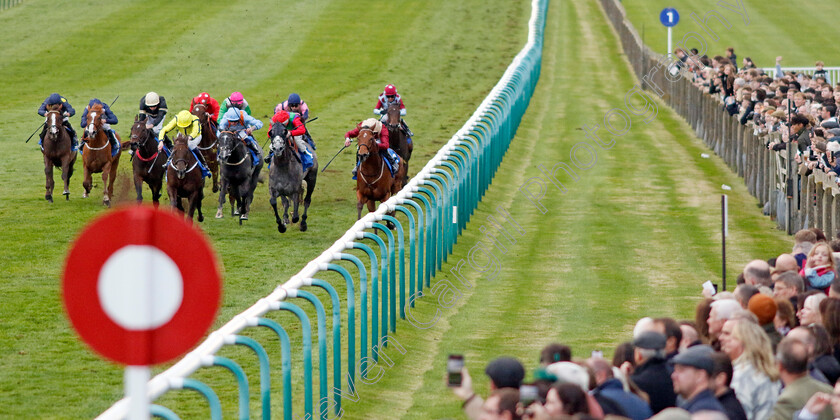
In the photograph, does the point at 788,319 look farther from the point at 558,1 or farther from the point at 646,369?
the point at 558,1

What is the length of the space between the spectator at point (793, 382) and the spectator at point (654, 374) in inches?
19.4

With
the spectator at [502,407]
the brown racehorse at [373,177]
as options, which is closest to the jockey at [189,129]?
the brown racehorse at [373,177]

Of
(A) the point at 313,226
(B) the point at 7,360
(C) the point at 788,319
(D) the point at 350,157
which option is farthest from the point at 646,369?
(D) the point at 350,157

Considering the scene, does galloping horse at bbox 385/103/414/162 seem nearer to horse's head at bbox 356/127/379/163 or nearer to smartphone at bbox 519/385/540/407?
horse's head at bbox 356/127/379/163

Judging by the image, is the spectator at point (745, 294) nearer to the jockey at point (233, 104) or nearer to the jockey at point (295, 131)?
the jockey at point (295, 131)

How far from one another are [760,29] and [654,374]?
4074cm

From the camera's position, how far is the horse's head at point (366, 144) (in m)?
16.0

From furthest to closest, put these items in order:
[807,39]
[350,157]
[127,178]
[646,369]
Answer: [807,39]
[350,157]
[127,178]
[646,369]

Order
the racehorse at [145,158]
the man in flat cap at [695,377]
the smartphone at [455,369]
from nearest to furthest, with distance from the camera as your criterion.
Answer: the smartphone at [455,369] → the man in flat cap at [695,377] → the racehorse at [145,158]

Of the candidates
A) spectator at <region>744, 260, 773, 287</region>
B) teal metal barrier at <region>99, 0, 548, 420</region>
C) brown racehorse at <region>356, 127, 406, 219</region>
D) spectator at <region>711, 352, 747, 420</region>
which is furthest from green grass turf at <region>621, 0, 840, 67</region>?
spectator at <region>711, 352, 747, 420</region>

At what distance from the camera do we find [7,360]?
10.2m

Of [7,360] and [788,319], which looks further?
[7,360]

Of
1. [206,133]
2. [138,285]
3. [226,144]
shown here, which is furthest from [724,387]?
[206,133]

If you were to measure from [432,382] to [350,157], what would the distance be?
570 inches
